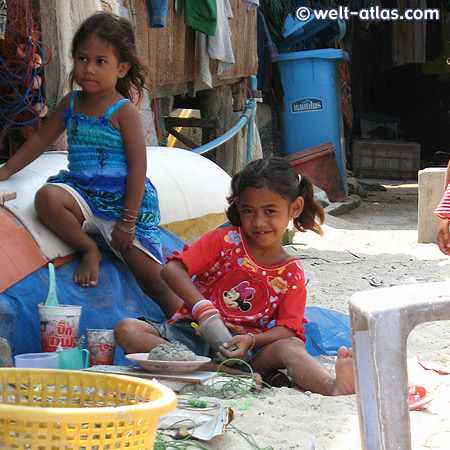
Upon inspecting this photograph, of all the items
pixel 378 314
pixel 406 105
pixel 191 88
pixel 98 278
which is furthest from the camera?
pixel 406 105

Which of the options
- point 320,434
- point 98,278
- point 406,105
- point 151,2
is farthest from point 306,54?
point 320,434

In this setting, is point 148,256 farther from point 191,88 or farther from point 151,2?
point 191,88

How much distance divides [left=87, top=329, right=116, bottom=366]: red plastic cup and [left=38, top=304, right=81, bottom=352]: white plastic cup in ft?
0.37

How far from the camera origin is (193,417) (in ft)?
10.6

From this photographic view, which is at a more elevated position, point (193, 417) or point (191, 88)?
point (191, 88)

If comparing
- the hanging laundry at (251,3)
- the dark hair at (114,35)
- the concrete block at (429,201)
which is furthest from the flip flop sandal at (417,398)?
the hanging laundry at (251,3)

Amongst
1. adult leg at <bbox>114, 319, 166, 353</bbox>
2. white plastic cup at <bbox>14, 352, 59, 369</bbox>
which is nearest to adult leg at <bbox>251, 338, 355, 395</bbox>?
adult leg at <bbox>114, 319, 166, 353</bbox>

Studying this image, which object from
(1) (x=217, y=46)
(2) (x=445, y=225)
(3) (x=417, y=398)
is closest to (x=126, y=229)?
(2) (x=445, y=225)

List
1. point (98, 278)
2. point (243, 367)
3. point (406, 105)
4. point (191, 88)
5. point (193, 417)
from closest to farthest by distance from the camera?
point (193, 417)
point (243, 367)
point (98, 278)
point (191, 88)
point (406, 105)

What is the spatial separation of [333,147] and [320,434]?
9716 millimetres

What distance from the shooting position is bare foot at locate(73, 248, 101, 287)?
14.6 feet

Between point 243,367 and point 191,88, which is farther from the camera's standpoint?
point 191,88

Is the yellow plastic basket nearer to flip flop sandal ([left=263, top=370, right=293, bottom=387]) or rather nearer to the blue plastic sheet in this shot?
flip flop sandal ([left=263, top=370, right=293, bottom=387])

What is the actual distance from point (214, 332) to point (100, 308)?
0.74m
